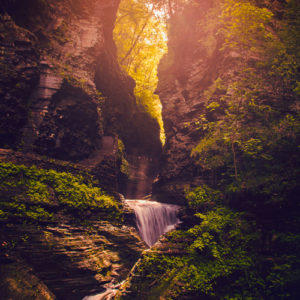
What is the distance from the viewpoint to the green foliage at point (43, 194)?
6277 millimetres

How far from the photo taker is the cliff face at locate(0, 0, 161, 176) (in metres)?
8.66

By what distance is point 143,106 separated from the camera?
21578 millimetres

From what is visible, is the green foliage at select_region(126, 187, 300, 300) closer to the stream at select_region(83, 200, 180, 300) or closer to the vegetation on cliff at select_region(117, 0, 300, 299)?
the vegetation on cliff at select_region(117, 0, 300, 299)

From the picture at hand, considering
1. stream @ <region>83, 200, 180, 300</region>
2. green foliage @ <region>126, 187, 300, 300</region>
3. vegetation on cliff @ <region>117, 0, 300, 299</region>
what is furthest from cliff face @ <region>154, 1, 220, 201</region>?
green foliage @ <region>126, 187, 300, 300</region>

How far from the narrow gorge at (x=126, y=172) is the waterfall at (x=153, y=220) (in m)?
0.10

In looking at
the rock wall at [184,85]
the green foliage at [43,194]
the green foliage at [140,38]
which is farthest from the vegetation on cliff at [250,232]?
the green foliage at [140,38]

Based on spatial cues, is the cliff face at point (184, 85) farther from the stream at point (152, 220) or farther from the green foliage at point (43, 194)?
the green foliage at point (43, 194)

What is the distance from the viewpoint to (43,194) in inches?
283

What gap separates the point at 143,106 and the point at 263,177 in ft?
55.8

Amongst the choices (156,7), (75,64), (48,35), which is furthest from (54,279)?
(156,7)

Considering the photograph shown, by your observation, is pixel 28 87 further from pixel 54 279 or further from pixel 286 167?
pixel 286 167

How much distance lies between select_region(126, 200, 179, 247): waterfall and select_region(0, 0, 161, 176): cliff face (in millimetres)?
4044

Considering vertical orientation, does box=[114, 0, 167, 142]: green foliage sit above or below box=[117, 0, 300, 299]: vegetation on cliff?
above

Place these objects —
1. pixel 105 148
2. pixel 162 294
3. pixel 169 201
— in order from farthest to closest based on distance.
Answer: pixel 169 201 → pixel 105 148 → pixel 162 294
